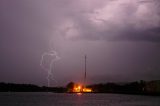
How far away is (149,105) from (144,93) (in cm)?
9626

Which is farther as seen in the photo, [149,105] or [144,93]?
[144,93]

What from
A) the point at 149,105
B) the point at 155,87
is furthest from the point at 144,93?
the point at 149,105

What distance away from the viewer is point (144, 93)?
188875 millimetres

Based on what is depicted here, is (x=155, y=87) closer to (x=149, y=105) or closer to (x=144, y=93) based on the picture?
(x=144, y=93)

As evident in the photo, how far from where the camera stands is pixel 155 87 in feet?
625

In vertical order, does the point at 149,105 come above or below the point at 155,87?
below

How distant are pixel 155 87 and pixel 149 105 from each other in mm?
98930

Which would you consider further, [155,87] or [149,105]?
[155,87]

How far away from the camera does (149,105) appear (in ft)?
309

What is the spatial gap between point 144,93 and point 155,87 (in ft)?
22.6
